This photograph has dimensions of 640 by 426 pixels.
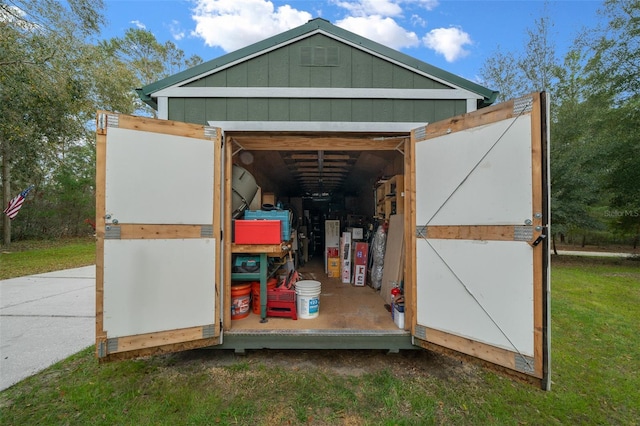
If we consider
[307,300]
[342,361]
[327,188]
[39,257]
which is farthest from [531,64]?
[39,257]

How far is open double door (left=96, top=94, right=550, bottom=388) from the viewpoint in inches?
74.8

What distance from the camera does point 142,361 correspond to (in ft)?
8.87

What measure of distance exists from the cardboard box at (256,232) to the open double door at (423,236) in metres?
0.30

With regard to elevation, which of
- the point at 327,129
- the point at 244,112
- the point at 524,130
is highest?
the point at 244,112

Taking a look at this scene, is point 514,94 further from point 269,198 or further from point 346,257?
point 269,198

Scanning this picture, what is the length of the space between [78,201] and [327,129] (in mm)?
16413

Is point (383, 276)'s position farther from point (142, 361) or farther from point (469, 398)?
point (142, 361)

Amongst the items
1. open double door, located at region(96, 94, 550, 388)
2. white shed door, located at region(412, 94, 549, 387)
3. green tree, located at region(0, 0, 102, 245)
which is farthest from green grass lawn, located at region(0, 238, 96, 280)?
Result: white shed door, located at region(412, 94, 549, 387)

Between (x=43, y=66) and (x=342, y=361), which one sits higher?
(x=43, y=66)

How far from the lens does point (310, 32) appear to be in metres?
2.70

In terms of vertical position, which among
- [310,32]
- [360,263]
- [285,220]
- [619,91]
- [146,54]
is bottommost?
[360,263]

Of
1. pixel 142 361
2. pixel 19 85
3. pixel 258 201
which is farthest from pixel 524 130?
pixel 19 85

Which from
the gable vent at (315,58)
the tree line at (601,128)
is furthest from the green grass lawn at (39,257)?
the tree line at (601,128)

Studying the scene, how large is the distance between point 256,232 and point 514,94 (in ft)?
38.5
